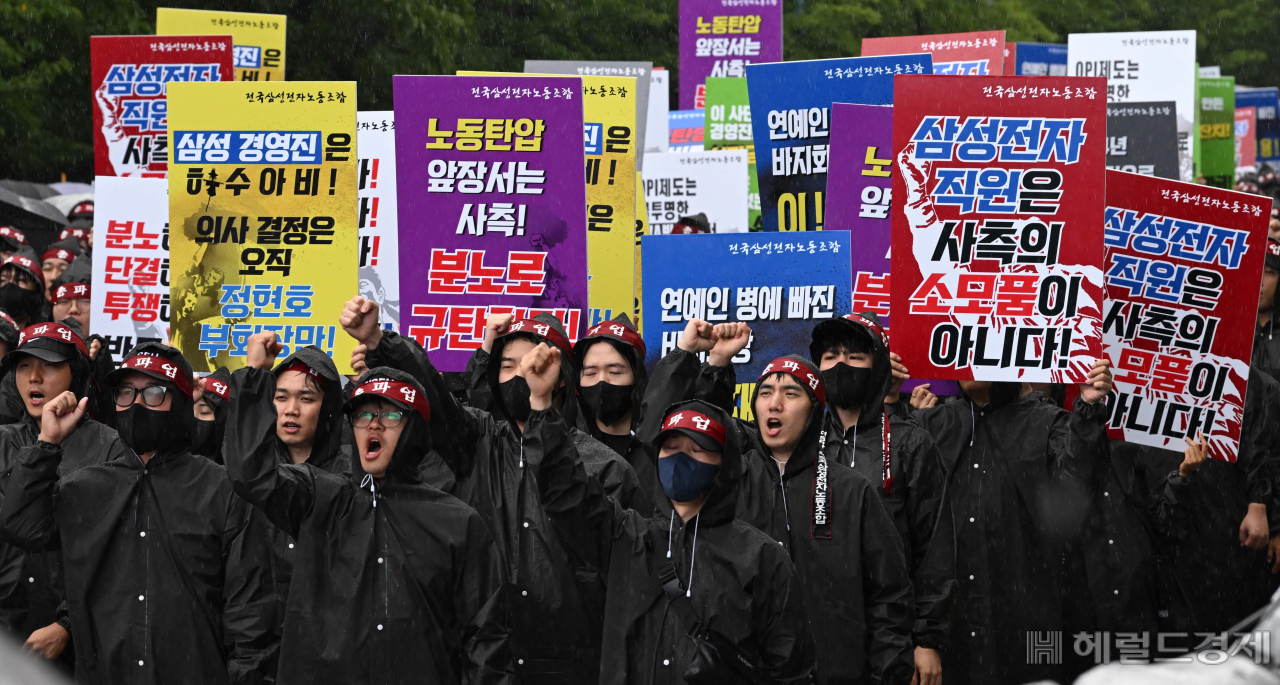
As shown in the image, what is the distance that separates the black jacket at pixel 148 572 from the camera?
5.13 meters

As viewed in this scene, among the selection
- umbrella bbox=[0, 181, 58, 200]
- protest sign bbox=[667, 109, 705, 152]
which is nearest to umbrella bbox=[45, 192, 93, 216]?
umbrella bbox=[0, 181, 58, 200]

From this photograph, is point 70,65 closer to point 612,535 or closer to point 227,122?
point 227,122

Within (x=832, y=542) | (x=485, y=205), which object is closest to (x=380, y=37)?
(x=485, y=205)

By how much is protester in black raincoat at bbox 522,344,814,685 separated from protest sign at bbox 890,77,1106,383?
1796mm

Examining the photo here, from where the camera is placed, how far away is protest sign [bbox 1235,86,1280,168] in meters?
26.9

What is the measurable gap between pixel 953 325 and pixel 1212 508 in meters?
2.32

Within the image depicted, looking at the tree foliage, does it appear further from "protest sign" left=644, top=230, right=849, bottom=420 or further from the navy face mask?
the navy face mask

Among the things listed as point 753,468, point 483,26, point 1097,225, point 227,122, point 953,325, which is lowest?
point 753,468

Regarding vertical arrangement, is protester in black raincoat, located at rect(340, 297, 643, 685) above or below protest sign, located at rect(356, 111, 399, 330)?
below

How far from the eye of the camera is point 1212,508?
7484 mm

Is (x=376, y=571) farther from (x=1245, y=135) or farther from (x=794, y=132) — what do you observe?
(x=1245, y=135)

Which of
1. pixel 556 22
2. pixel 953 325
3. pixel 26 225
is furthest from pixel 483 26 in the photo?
pixel 953 325

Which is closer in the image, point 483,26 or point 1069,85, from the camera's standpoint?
point 1069,85

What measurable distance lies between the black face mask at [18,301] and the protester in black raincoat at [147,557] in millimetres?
4104
